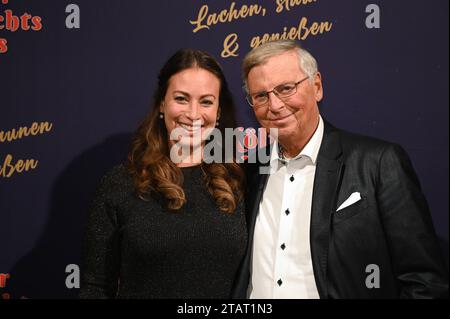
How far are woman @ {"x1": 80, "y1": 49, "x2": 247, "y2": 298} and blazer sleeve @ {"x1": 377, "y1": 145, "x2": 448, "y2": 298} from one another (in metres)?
0.56

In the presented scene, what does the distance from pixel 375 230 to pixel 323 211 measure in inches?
7.7

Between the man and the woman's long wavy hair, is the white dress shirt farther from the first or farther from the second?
the woman's long wavy hair

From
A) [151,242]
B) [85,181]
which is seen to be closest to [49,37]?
[85,181]

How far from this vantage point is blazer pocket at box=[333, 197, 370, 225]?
160 cm

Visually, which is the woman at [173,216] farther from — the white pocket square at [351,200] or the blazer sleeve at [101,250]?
A: the white pocket square at [351,200]

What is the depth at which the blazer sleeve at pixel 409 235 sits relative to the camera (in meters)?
1.53

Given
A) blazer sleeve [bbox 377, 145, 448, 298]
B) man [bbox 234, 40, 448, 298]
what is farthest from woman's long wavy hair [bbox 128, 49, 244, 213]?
blazer sleeve [bbox 377, 145, 448, 298]

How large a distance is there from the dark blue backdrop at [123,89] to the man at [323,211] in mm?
432

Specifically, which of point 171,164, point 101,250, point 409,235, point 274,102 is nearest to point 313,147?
point 274,102

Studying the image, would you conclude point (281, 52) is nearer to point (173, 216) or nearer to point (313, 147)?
point (313, 147)

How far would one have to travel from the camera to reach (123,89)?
2.22m

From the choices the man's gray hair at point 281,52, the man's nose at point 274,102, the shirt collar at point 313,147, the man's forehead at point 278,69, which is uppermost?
the man's gray hair at point 281,52

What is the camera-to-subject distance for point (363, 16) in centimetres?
213

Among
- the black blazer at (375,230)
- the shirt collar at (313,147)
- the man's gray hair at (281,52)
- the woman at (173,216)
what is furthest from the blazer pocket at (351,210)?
the man's gray hair at (281,52)
